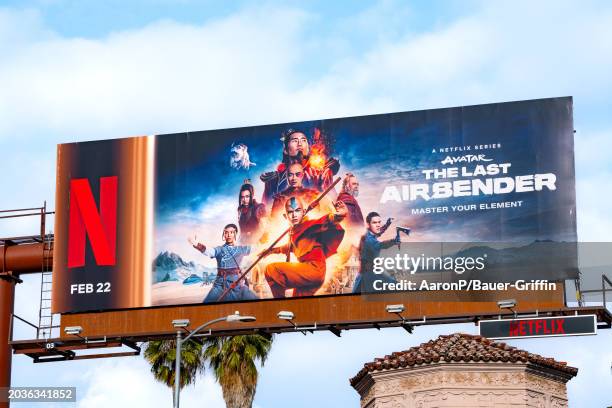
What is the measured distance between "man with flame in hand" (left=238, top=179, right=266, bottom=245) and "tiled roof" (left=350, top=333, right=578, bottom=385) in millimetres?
5261

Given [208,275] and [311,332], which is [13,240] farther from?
[311,332]

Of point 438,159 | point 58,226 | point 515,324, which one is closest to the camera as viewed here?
point 515,324

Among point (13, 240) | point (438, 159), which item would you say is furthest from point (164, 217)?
point (438, 159)

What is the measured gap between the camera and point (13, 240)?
43625 mm

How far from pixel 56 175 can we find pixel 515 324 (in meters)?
15.8

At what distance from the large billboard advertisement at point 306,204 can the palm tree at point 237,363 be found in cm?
554

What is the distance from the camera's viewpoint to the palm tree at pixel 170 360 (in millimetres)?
46656

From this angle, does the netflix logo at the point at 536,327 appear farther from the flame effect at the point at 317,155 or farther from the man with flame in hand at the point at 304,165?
the flame effect at the point at 317,155

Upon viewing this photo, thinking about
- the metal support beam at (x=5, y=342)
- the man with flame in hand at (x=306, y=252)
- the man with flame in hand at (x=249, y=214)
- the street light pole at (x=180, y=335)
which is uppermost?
the man with flame in hand at (x=249, y=214)

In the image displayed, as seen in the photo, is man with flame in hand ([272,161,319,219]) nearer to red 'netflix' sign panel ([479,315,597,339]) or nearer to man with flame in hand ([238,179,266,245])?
man with flame in hand ([238,179,266,245])

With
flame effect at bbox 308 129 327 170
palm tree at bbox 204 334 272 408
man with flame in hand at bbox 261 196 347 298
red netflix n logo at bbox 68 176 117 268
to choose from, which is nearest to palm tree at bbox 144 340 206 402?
palm tree at bbox 204 334 272 408

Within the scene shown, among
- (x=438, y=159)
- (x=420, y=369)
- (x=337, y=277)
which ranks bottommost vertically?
(x=420, y=369)

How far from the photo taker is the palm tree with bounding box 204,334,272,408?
1832 inches

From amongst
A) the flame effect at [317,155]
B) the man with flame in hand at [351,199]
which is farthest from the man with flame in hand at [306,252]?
the flame effect at [317,155]
